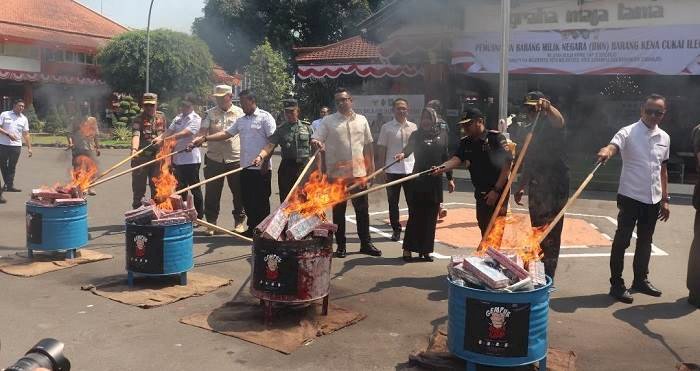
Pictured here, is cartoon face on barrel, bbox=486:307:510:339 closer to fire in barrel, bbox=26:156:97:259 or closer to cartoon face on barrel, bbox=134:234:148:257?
cartoon face on barrel, bbox=134:234:148:257

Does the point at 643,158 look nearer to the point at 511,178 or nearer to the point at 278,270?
the point at 511,178

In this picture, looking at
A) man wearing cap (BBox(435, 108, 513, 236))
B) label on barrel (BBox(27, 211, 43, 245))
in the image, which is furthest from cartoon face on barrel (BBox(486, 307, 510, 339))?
label on barrel (BBox(27, 211, 43, 245))

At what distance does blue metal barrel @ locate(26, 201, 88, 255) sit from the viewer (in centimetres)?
596

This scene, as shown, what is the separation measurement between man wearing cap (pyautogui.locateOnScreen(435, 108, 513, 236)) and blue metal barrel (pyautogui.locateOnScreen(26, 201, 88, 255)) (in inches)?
147

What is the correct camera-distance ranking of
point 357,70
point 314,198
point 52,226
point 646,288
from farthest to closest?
point 357,70 → point 52,226 → point 646,288 → point 314,198

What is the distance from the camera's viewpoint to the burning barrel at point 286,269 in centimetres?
444

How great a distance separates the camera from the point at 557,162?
5270 millimetres

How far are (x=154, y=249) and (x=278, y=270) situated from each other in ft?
4.83

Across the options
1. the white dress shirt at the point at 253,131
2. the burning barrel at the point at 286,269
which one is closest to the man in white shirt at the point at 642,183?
the burning barrel at the point at 286,269

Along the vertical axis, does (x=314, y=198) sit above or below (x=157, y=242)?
above

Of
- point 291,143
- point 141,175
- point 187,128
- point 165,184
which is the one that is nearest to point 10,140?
point 141,175

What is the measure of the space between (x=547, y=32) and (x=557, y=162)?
877 cm

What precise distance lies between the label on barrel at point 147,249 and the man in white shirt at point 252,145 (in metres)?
1.93

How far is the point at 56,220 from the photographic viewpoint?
600cm
